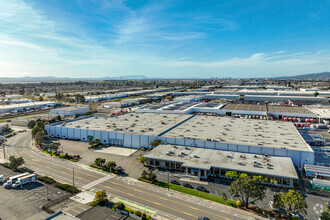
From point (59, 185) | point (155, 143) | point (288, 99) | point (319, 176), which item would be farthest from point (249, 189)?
point (288, 99)

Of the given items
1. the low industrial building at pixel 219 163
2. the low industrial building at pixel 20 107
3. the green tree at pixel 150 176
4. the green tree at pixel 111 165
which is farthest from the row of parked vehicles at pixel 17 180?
the low industrial building at pixel 20 107

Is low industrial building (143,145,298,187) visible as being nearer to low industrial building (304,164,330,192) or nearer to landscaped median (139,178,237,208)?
low industrial building (304,164,330,192)

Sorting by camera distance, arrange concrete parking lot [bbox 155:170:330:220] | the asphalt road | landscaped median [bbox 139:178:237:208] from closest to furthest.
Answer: the asphalt road, concrete parking lot [bbox 155:170:330:220], landscaped median [bbox 139:178:237:208]

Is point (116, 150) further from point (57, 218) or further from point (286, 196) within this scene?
point (286, 196)

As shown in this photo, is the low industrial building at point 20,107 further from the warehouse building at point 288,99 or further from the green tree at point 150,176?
the warehouse building at point 288,99

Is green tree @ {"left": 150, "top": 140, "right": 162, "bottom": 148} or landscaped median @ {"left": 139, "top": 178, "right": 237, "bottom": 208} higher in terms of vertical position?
green tree @ {"left": 150, "top": 140, "right": 162, "bottom": 148}

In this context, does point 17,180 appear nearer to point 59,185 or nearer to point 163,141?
point 59,185

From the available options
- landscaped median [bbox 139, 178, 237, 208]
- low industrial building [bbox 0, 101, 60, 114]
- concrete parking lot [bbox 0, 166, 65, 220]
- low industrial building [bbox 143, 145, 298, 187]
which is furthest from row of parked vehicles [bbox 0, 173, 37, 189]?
low industrial building [bbox 0, 101, 60, 114]

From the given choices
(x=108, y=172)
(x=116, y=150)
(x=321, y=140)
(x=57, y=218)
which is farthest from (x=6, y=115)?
(x=321, y=140)
